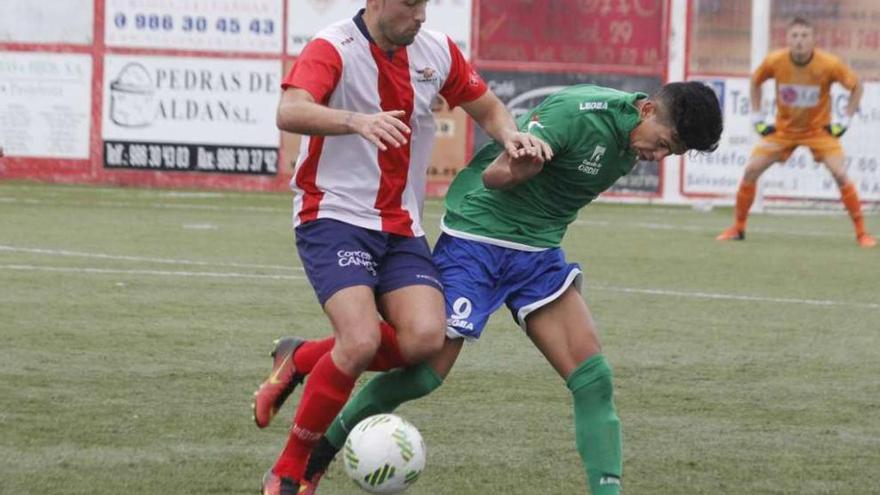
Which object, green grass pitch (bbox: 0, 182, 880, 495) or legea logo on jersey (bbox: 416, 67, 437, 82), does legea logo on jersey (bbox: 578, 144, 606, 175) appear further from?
green grass pitch (bbox: 0, 182, 880, 495)

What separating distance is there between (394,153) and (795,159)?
16.1 metres

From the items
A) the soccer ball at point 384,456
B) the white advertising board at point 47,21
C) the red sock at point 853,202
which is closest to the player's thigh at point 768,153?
the red sock at point 853,202

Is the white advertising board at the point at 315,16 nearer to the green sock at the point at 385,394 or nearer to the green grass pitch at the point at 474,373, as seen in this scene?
the green grass pitch at the point at 474,373

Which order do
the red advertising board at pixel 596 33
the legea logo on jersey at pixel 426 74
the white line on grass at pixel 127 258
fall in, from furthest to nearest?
the red advertising board at pixel 596 33 → the white line on grass at pixel 127 258 → the legea logo on jersey at pixel 426 74

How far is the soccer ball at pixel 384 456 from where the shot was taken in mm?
5633

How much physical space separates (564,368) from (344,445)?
76 cm

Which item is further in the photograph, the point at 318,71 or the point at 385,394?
the point at 385,394

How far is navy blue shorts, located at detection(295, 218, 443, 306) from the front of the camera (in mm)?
5969

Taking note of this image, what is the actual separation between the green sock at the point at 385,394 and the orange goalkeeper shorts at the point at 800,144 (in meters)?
11.0

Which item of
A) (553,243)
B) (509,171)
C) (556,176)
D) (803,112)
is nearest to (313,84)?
(509,171)

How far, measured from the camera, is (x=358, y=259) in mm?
6008

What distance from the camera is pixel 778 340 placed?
32.6 ft

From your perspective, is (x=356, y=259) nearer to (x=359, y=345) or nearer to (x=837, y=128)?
(x=359, y=345)

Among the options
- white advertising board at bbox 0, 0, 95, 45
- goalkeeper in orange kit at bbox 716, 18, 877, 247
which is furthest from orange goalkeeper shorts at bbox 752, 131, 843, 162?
white advertising board at bbox 0, 0, 95, 45
